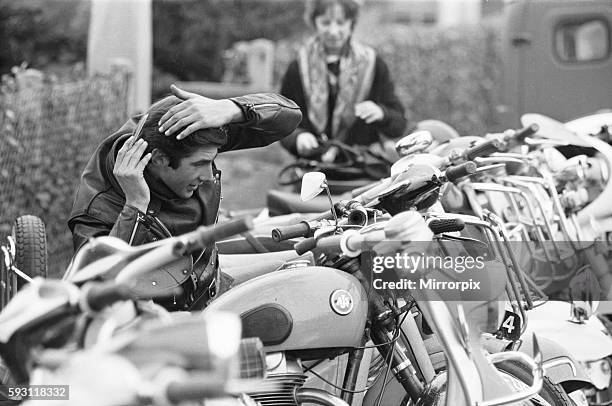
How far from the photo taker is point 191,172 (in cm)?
341

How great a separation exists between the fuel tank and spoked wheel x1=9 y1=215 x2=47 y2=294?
79cm

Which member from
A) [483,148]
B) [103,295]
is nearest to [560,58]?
[483,148]

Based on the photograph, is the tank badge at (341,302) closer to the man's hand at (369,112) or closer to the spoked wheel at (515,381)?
the spoked wheel at (515,381)

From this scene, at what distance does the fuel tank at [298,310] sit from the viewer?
3.05m

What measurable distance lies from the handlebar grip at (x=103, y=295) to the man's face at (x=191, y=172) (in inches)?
44.6

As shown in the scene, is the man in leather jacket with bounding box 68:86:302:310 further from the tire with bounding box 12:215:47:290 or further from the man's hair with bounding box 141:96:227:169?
the tire with bounding box 12:215:47:290

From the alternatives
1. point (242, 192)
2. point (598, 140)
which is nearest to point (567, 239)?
point (598, 140)

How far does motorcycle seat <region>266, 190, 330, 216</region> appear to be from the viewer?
5410 mm

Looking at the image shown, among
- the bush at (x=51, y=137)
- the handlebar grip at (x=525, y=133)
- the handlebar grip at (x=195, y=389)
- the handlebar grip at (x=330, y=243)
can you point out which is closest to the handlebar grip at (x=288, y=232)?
the handlebar grip at (x=330, y=243)

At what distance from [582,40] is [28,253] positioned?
8.60m

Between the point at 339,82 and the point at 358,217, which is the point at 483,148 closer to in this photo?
the point at 358,217

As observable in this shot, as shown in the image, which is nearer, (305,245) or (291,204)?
(305,245)

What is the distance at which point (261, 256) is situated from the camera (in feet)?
13.3

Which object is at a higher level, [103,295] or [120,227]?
[103,295]
